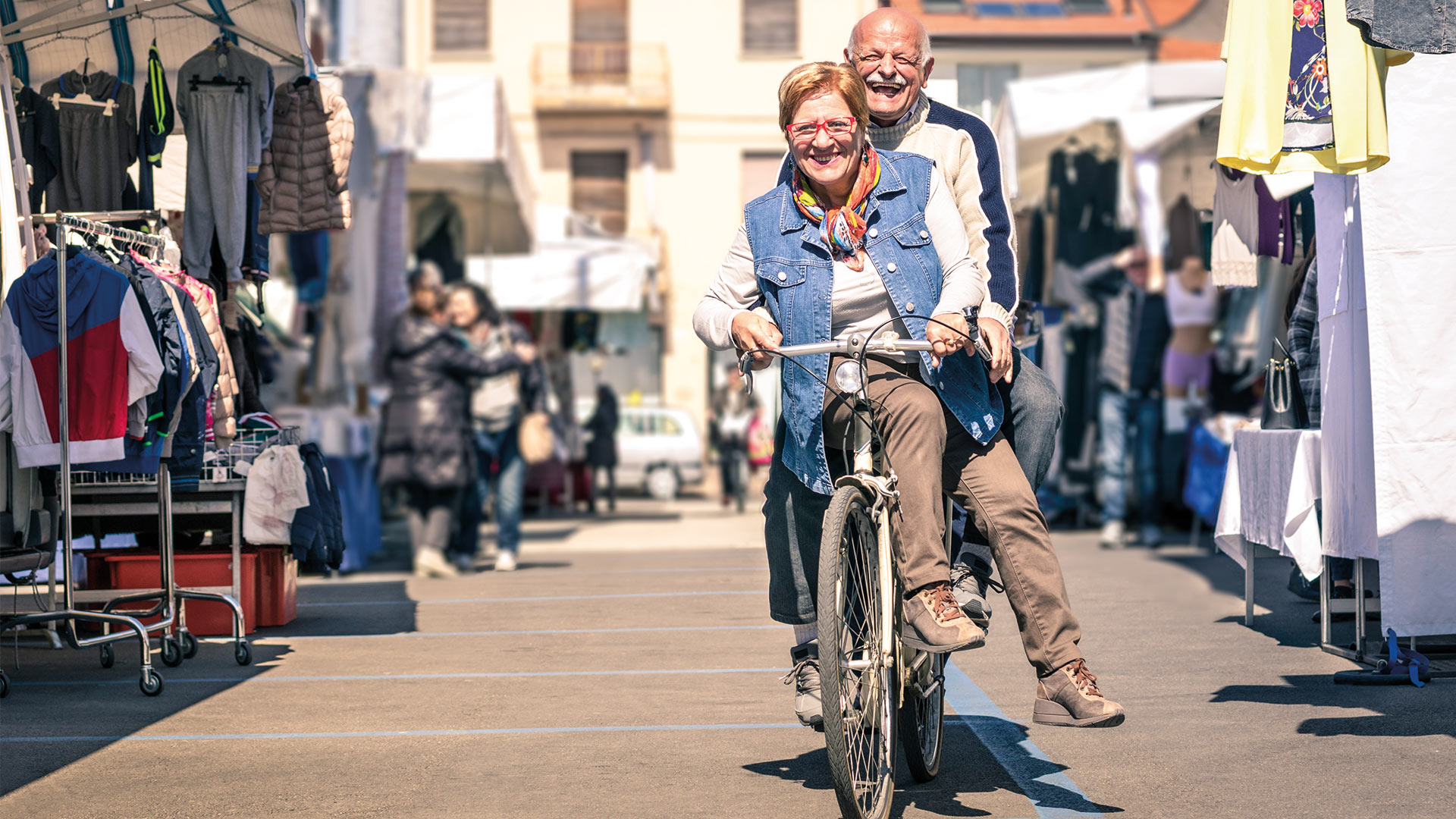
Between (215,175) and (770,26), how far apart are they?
26603mm

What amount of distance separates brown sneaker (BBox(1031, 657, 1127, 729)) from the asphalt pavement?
291 mm

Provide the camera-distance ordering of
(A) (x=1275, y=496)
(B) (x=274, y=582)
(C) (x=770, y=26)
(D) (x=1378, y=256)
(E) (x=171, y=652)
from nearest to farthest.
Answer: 1. (D) (x=1378, y=256)
2. (E) (x=171, y=652)
3. (A) (x=1275, y=496)
4. (B) (x=274, y=582)
5. (C) (x=770, y=26)

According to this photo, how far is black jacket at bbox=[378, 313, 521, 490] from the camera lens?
1170 centimetres

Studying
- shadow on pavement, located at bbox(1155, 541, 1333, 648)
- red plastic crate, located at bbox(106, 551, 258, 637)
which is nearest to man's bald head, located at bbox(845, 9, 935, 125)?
shadow on pavement, located at bbox(1155, 541, 1333, 648)

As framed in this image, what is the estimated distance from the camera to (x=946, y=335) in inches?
163

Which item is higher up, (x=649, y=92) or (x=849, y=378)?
(x=649, y=92)

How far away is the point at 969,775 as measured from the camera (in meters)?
4.92

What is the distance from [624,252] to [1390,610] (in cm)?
1632

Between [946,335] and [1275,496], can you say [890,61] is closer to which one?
[946,335]

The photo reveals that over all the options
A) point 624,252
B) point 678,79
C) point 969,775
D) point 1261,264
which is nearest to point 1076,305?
point 1261,264

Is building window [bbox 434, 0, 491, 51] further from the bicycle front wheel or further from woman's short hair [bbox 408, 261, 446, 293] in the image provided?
the bicycle front wheel

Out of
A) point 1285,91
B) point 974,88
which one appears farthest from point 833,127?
point 974,88

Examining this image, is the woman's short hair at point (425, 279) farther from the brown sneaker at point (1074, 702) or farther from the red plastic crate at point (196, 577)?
the brown sneaker at point (1074, 702)

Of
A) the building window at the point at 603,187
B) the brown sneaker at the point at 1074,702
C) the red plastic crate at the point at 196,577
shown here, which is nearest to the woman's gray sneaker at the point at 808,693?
the brown sneaker at the point at 1074,702
